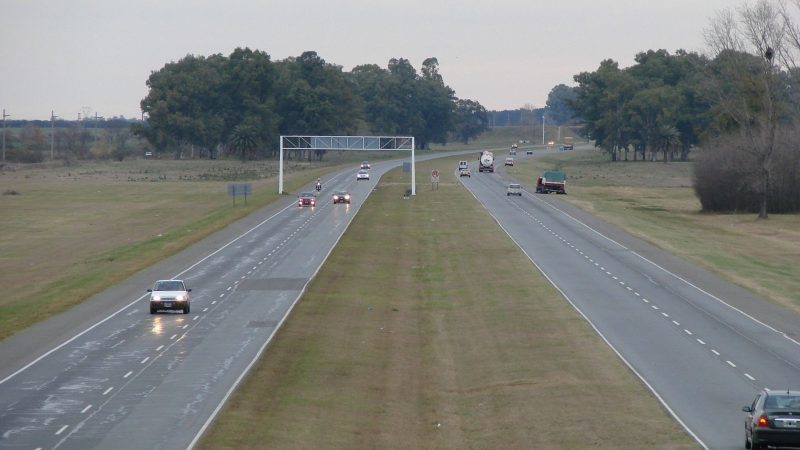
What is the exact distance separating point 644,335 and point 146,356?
17.1 m

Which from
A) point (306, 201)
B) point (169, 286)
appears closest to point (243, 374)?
point (169, 286)

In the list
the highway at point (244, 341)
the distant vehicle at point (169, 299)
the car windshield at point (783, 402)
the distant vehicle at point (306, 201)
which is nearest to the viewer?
the car windshield at point (783, 402)

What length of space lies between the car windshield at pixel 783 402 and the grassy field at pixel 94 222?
95.6 feet

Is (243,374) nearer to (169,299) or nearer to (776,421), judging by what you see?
(169,299)

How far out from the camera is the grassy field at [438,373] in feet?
91.5

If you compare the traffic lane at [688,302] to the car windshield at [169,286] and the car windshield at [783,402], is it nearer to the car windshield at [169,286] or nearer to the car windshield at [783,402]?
the car windshield at [783,402]

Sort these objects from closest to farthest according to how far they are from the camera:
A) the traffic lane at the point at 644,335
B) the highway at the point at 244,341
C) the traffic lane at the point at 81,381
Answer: the traffic lane at the point at 81,381
the highway at the point at 244,341
the traffic lane at the point at 644,335

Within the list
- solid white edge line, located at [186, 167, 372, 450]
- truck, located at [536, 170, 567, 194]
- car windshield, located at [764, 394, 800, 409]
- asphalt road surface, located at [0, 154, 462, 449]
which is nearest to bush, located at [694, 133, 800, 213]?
truck, located at [536, 170, 567, 194]

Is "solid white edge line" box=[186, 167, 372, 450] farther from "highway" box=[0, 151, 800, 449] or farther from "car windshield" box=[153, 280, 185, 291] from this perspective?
"car windshield" box=[153, 280, 185, 291]

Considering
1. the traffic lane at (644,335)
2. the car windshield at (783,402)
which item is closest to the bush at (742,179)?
the traffic lane at (644,335)

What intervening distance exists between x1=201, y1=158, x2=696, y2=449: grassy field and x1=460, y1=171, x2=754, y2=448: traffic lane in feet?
2.72

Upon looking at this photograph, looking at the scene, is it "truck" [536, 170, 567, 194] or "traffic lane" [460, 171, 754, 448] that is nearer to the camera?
"traffic lane" [460, 171, 754, 448]

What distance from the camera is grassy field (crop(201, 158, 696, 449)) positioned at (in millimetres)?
27875

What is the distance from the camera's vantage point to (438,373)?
3712 cm
